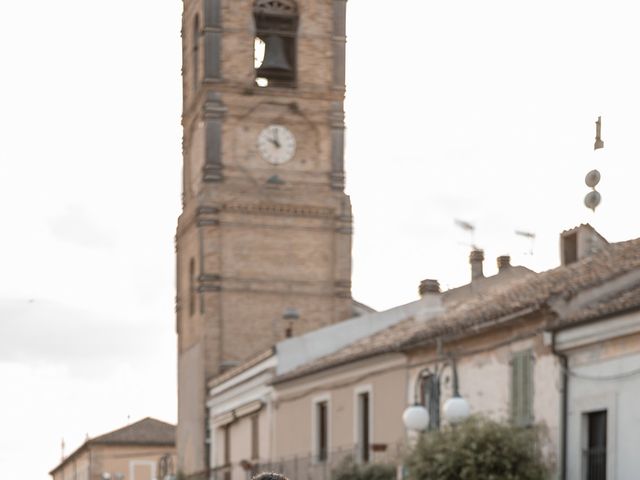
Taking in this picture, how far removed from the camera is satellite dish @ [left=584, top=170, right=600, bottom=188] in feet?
98.0

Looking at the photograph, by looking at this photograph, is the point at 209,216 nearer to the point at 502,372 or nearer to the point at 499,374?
the point at 499,374

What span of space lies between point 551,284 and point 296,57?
25130mm

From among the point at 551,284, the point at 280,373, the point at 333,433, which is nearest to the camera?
the point at 551,284

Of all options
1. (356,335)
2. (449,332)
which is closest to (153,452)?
(356,335)

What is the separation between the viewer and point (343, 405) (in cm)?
3688

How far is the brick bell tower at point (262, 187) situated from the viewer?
5269 centimetres

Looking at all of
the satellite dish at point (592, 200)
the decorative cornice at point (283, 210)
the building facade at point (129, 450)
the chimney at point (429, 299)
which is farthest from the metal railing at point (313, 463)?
the building facade at point (129, 450)

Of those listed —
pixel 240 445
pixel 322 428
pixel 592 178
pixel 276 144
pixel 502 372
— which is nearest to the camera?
pixel 502 372

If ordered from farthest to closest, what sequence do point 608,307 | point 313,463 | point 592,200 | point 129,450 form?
point 129,450, point 313,463, point 592,200, point 608,307

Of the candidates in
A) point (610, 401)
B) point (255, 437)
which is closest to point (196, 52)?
point (255, 437)

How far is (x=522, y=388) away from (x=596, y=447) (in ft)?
8.21

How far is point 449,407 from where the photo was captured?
22.3 meters

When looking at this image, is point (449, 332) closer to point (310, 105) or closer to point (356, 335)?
point (356, 335)

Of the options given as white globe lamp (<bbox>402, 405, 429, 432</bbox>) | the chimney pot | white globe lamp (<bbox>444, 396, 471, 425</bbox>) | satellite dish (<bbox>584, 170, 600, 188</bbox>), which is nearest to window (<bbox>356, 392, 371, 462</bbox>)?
the chimney pot
